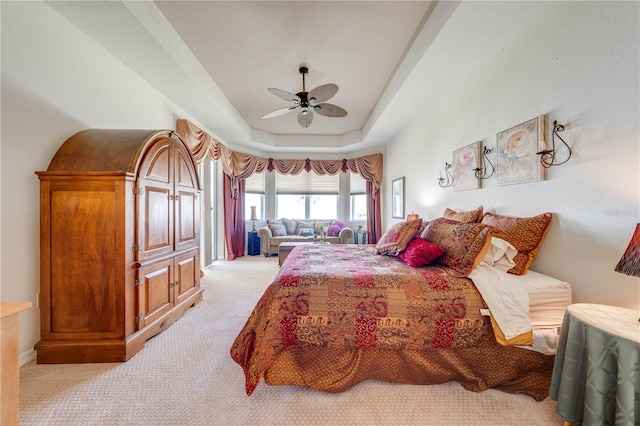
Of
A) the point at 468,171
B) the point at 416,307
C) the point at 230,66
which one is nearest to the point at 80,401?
the point at 416,307

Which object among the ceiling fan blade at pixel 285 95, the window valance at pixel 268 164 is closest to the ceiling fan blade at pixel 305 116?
the ceiling fan blade at pixel 285 95

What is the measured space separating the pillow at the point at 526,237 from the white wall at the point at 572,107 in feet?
0.28

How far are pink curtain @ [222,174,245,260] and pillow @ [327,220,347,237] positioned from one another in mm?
2115

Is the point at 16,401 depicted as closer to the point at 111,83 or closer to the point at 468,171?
the point at 111,83

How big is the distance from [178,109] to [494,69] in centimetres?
390

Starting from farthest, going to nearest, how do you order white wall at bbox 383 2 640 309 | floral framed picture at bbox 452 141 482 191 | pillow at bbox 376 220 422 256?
floral framed picture at bbox 452 141 482 191
pillow at bbox 376 220 422 256
white wall at bbox 383 2 640 309

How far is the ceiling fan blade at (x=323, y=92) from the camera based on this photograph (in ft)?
8.74

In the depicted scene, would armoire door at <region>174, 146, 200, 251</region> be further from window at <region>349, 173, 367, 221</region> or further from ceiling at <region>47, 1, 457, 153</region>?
window at <region>349, 173, 367, 221</region>

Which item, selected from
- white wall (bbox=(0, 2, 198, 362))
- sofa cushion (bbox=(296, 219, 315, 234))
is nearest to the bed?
white wall (bbox=(0, 2, 198, 362))

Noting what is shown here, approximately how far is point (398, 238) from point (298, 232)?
413cm

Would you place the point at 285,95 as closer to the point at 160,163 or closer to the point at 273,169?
the point at 160,163

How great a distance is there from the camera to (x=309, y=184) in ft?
22.1

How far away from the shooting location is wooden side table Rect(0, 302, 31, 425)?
89 centimetres

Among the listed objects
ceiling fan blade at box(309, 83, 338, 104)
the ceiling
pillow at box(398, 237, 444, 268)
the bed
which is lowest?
the bed
